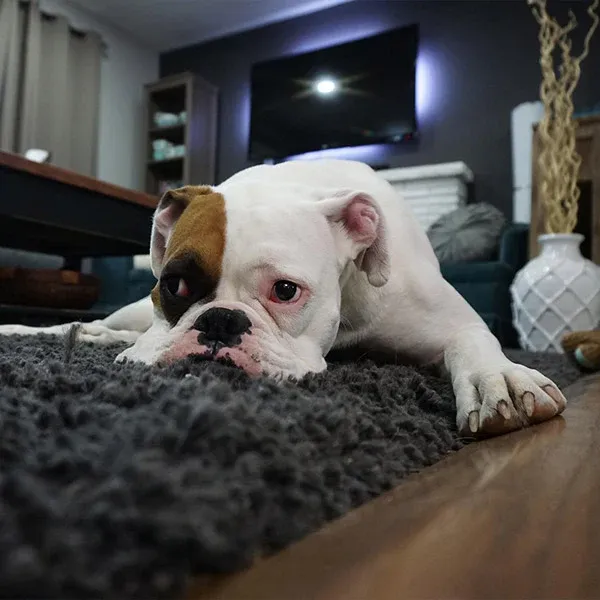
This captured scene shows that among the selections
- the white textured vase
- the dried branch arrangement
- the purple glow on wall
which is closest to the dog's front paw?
the white textured vase

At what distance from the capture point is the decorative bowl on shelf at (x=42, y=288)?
229 centimetres

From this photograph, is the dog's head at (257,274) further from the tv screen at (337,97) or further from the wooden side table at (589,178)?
the tv screen at (337,97)

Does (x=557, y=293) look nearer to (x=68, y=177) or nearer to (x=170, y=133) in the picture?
(x=68, y=177)

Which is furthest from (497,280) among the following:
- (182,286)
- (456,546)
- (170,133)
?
(170,133)

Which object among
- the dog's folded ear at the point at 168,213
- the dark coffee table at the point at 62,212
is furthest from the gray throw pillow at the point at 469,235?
the dog's folded ear at the point at 168,213

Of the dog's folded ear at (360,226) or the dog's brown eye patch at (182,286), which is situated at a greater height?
the dog's folded ear at (360,226)

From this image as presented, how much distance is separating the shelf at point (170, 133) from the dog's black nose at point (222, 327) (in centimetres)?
441

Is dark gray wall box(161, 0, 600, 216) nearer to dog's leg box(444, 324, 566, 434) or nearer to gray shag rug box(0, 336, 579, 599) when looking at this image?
dog's leg box(444, 324, 566, 434)

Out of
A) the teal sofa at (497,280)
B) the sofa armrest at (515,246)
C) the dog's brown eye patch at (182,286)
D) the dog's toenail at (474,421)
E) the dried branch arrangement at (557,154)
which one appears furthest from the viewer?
the sofa armrest at (515,246)

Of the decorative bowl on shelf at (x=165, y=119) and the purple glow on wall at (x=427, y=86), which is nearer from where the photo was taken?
the purple glow on wall at (x=427, y=86)

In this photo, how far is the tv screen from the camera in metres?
4.10

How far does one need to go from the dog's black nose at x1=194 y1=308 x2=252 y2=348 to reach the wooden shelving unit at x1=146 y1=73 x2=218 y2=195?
4.14 m

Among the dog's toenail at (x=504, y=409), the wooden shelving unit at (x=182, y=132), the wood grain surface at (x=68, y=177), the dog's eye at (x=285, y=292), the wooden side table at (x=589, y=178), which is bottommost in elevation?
the dog's toenail at (x=504, y=409)

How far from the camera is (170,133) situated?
16.6ft
